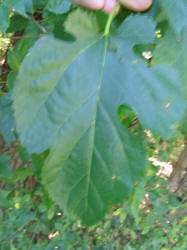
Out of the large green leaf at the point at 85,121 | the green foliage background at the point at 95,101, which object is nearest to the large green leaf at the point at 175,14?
the green foliage background at the point at 95,101

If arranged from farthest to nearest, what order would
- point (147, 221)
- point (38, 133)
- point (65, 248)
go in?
point (147, 221), point (65, 248), point (38, 133)

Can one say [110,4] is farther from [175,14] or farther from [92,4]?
[175,14]

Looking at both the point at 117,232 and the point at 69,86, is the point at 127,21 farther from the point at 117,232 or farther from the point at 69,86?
the point at 117,232

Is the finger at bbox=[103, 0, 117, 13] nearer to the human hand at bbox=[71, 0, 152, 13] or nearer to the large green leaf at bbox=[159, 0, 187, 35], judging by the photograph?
the human hand at bbox=[71, 0, 152, 13]

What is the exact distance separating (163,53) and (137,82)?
0.11m

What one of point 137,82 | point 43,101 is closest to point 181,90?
→ point 137,82

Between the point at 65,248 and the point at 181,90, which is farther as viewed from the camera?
the point at 65,248

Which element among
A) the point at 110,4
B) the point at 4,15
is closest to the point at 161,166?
the point at 110,4

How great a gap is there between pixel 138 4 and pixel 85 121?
0.32 m

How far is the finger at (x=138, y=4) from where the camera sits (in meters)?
0.67

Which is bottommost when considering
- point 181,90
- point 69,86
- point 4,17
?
point 181,90

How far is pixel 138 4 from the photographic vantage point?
0.67m

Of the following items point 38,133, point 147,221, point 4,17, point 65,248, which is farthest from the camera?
point 147,221

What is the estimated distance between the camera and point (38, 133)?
0.58m
